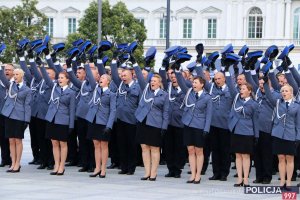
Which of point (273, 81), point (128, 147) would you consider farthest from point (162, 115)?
point (273, 81)

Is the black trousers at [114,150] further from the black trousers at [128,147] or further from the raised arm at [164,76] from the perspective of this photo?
the raised arm at [164,76]

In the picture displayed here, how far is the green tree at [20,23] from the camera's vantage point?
58.6m

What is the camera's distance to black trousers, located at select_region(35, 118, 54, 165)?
773 inches

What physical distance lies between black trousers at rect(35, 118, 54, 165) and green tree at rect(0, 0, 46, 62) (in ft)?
127

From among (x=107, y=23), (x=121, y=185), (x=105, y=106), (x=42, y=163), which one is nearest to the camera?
(x=121, y=185)

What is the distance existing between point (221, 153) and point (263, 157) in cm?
76

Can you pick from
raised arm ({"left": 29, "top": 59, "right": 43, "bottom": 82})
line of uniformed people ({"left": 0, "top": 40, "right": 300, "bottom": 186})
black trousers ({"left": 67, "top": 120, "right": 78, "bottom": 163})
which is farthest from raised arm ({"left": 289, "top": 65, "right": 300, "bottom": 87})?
raised arm ({"left": 29, "top": 59, "right": 43, "bottom": 82})

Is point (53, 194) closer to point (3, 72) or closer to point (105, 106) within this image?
point (105, 106)

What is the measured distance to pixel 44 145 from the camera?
1981 centimetres

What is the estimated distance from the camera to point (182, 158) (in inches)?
739

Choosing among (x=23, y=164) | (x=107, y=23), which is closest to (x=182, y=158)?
(x=23, y=164)

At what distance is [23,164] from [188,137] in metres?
4.40

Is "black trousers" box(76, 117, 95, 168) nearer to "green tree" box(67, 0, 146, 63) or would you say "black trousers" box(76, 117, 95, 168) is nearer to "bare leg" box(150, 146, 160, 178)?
"bare leg" box(150, 146, 160, 178)

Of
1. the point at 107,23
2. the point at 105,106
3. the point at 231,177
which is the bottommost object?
the point at 231,177
